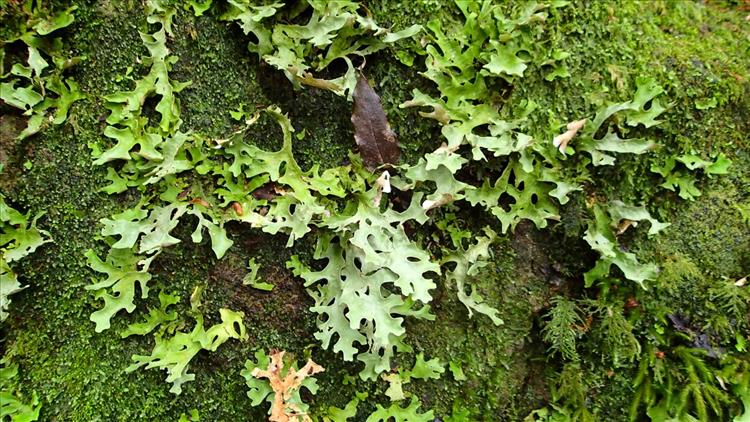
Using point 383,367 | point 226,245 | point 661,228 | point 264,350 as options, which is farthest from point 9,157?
point 661,228

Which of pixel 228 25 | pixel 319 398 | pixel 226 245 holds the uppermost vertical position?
pixel 228 25

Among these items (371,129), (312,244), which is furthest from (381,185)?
(312,244)

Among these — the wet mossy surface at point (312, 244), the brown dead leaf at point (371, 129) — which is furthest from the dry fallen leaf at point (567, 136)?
the brown dead leaf at point (371, 129)

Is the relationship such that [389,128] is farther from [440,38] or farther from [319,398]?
[319,398]

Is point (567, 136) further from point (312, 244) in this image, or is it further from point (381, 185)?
point (312, 244)

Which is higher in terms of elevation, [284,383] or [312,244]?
[312,244]

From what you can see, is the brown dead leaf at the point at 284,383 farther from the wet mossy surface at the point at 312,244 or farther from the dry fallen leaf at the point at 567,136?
the dry fallen leaf at the point at 567,136

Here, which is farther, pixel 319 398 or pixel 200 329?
pixel 319 398

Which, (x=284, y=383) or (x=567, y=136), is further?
(x=567, y=136)
